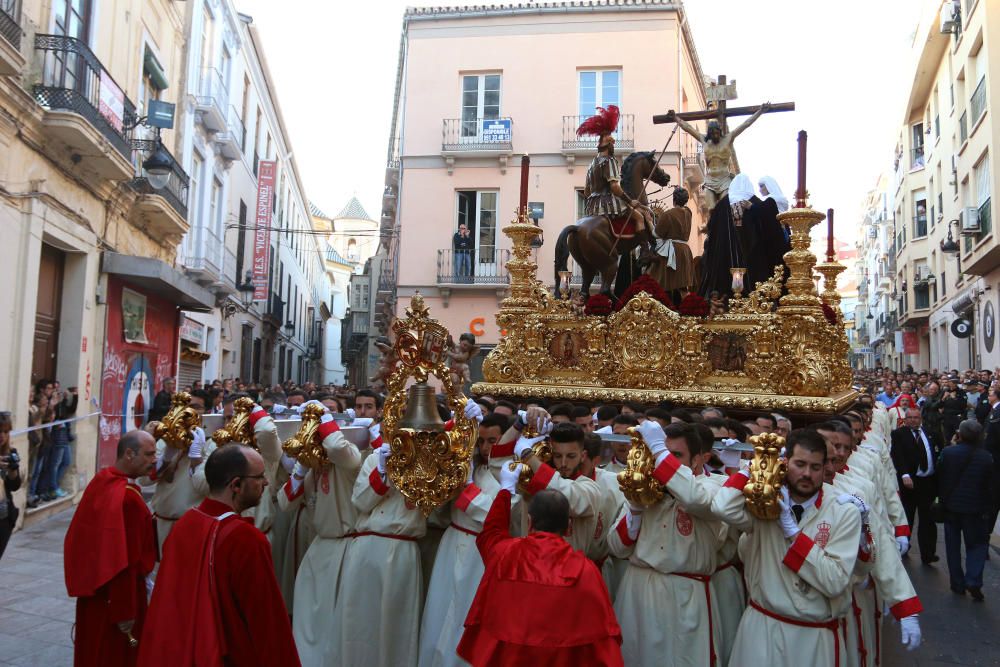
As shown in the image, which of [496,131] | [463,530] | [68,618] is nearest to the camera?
[463,530]

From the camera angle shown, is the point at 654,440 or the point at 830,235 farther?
the point at 830,235

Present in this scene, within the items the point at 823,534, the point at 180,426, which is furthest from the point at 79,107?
the point at 823,534

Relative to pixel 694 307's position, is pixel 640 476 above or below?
below

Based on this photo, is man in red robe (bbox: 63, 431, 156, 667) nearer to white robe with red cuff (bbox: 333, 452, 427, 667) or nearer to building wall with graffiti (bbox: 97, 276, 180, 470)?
white robe with red cuff (bbox: 333, 452, 427, 667)

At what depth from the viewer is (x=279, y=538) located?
17.7ft

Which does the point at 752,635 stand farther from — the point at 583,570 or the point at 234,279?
the point at 234,279

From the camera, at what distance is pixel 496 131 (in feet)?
67.2

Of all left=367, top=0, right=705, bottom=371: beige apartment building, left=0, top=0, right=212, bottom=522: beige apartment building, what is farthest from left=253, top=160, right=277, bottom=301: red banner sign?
left=0, top=0, right=212, bottom=522: beige apartment building

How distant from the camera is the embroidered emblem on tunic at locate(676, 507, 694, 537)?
370 cm

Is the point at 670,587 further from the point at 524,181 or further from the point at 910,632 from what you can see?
the point at 524,181

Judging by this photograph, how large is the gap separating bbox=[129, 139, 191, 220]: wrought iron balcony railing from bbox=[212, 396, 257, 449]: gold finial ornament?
8.70 m

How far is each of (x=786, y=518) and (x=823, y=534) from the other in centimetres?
18

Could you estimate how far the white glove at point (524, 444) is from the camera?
3959 mm

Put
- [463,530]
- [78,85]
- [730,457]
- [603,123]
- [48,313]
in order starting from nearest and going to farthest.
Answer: [463,530]
[730,457]
[603,123]
[78,85]
[48,313]
